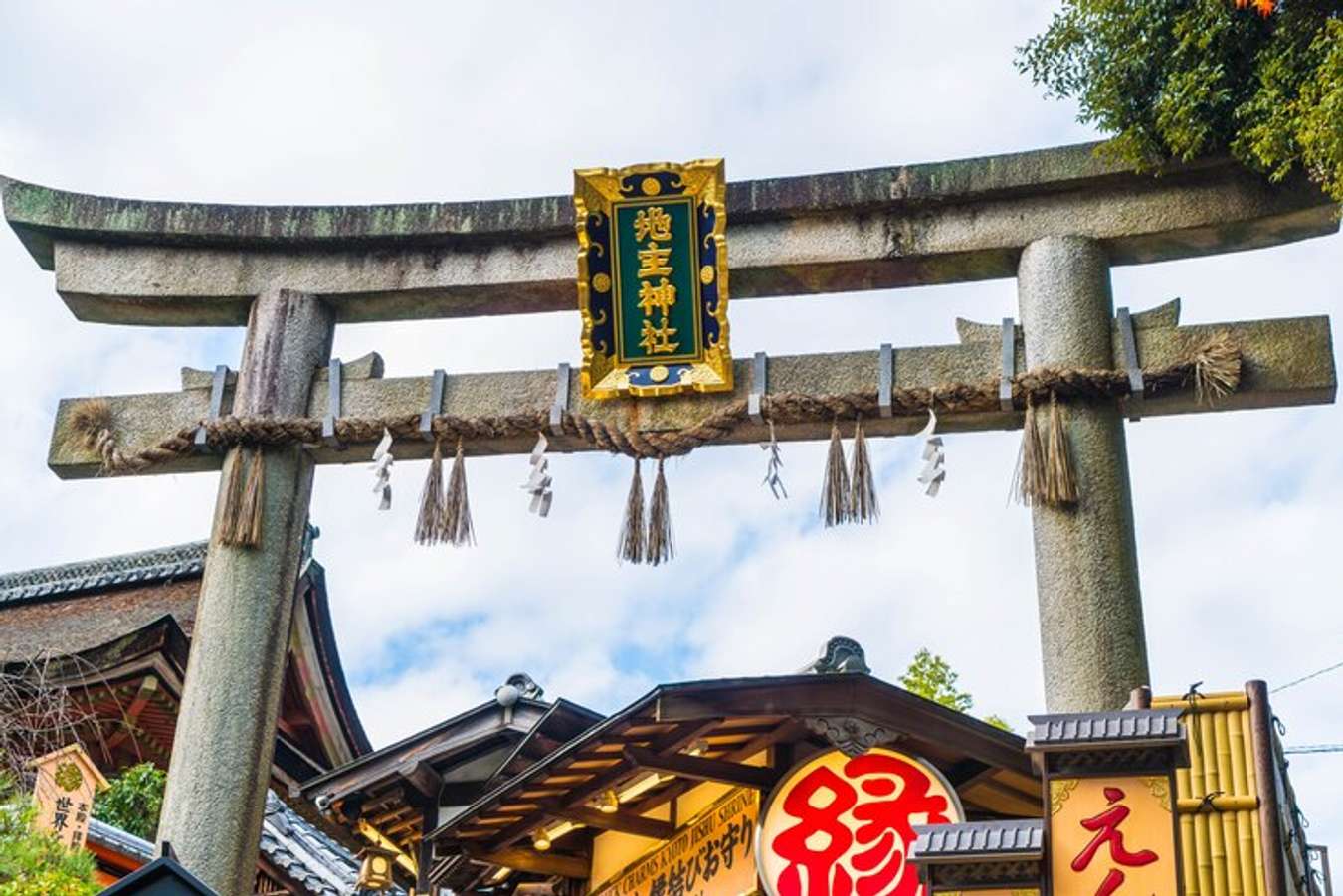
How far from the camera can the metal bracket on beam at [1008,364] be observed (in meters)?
10.8

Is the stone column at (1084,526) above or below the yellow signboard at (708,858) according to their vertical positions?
above

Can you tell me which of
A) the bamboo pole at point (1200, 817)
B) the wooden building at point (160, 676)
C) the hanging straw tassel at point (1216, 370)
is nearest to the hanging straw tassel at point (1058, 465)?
the hanging straw tassel at point (1216, 370)

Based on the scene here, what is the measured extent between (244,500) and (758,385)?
3494mm

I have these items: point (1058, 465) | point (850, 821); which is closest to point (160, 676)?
point (850, 821)

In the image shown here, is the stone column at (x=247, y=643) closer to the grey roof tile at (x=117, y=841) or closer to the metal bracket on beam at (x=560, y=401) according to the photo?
the metal bracket on beam at (x=560, y=401)

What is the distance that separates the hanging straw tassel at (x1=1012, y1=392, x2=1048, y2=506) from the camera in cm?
1041

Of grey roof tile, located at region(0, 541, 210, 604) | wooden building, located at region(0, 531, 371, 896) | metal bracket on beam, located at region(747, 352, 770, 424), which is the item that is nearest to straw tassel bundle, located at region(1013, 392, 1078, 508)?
metal bracket on beam, located at region(747, 352, 770, 424)

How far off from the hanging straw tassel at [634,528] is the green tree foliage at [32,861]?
3834 millimetres

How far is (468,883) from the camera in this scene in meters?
12.2

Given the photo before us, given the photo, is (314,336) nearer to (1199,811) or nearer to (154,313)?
(154,313)

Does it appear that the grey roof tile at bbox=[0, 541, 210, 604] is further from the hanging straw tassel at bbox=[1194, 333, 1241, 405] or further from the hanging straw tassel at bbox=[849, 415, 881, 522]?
the hanging straw tassel at bbox=[1194, 333, 1241, 405]

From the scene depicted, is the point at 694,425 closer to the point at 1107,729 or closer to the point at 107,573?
the point at 1107,729

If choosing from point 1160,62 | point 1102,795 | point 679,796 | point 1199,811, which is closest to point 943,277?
point 1160,62

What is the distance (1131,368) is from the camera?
35.2ft
